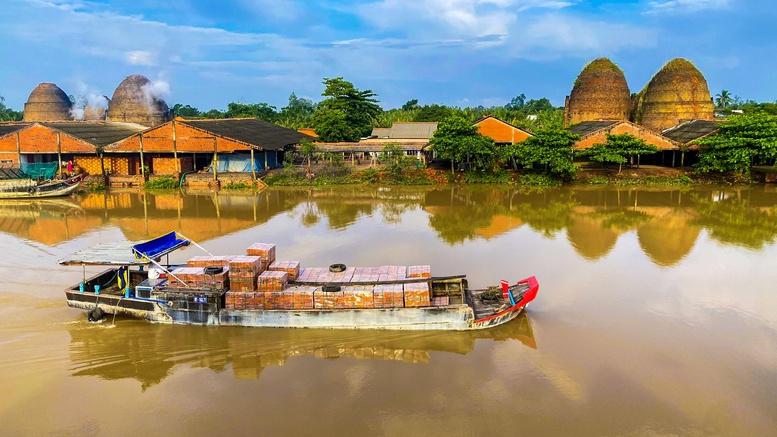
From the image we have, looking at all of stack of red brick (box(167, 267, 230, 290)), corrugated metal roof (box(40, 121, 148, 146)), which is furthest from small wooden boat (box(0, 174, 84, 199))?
stack of red brick (box(167, 267, 230, 290))

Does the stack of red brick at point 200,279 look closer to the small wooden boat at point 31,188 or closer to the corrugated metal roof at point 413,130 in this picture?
the small wooden boat at point 31,188

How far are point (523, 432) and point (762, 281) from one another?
393 inches

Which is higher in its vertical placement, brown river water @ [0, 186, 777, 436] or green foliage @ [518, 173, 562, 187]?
green foliage @ [518, 173, 562, 187]

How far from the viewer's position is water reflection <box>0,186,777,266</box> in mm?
19172

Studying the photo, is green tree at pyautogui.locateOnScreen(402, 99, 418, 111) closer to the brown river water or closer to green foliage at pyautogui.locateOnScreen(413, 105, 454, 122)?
green foliage at pyautogui.locateOnScreen(413, 105, 454, 122)

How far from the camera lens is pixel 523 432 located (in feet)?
25.5

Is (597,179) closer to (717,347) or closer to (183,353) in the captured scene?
(717,347)

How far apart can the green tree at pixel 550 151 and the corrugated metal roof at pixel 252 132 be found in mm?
15671

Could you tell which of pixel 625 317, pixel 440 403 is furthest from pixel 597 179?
pixel 440 403

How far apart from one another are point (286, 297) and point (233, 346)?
1.43 m

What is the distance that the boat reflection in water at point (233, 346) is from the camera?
9.84 meters

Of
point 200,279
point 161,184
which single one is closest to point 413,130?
point 161,184

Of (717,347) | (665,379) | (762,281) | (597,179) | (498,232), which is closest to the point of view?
(665,379)

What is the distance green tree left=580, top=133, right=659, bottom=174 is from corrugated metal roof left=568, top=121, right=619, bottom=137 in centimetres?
156
